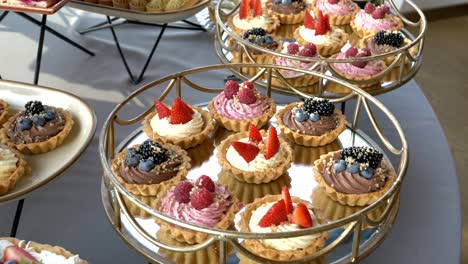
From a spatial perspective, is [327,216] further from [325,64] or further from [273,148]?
[325,64]

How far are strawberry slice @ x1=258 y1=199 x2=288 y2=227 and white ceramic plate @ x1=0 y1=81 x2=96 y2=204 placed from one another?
54 cm

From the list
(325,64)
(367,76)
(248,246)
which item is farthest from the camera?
(367,76)

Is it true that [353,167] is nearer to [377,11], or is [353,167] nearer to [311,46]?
[311,46]

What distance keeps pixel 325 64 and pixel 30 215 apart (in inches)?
37.4

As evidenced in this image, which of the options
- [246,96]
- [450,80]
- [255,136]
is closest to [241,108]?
[246,96]

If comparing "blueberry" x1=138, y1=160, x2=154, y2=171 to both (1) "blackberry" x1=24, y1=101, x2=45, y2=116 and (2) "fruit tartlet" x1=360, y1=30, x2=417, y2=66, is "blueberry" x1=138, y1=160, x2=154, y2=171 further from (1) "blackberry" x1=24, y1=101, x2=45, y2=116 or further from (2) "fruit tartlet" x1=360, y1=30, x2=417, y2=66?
(2) "fruit tartlet" x1=360, y1=30, x2=417, y2=66

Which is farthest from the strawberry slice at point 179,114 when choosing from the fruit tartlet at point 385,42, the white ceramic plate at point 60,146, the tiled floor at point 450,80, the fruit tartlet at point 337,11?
the tiled floor at point 450,80

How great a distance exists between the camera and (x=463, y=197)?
2949mm

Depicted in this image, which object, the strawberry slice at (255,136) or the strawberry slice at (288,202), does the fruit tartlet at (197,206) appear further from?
the strawberry slice at (255,136)

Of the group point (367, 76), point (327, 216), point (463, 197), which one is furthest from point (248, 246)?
point (463, 197)

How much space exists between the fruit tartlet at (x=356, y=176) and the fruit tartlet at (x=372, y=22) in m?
0.83

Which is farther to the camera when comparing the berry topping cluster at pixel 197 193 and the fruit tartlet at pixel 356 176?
the fruit tartlet at pixel 356 176

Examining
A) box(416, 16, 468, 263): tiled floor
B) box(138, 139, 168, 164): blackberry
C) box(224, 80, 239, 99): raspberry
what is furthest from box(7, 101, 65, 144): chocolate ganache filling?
box(416, 16, 468, 263): tiled floor

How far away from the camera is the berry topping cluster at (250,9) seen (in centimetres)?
219
